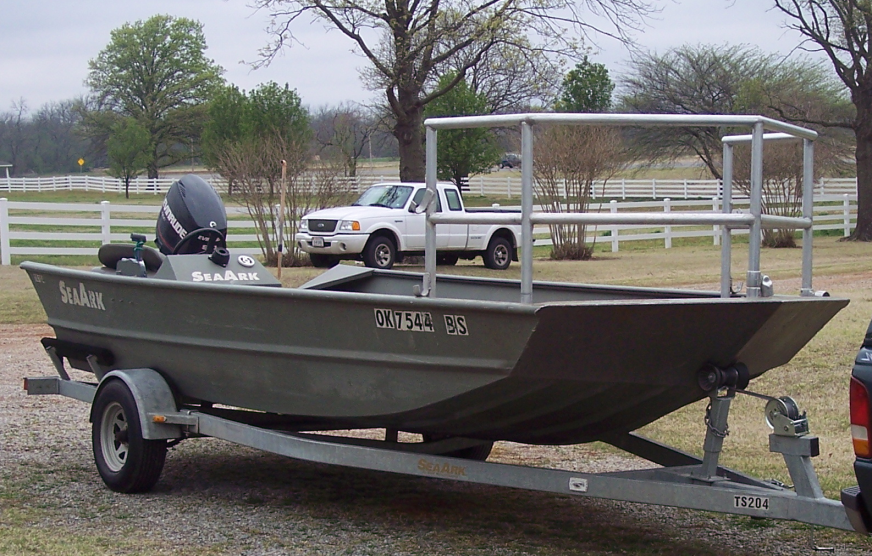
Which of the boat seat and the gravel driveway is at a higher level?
the boat seat

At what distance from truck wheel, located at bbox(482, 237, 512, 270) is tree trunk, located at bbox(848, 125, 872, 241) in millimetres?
12324

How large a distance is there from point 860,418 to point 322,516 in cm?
286

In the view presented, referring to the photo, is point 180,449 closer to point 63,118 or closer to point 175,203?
point 175,203

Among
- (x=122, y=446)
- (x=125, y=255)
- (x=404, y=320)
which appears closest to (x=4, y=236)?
(x=125, y=255)

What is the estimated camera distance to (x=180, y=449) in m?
7.19

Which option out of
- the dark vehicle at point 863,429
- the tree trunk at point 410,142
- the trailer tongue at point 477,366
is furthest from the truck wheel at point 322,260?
the dark vehicle at point 863,429

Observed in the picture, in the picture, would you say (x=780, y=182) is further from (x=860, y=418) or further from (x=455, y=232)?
(x=860, y=418)

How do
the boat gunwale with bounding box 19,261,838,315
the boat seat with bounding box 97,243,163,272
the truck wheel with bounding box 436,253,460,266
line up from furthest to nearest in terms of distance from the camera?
the truck wheel with bounding box 436,253,460,266
the boat seat with bounding box 97,243,163,272
the boat gunwale with bounding box 19,261,838,315

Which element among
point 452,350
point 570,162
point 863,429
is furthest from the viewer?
point 570,162

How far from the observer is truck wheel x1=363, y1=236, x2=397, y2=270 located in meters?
20.5

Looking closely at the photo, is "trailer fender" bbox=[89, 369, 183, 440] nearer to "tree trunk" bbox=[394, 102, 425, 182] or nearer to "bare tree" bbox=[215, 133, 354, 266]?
"bare tree" bbox=[215, 133, 354, 266]

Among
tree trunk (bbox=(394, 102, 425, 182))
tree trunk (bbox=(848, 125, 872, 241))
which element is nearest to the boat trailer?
tree trunk (bbox=(394, 102, 425, 182))

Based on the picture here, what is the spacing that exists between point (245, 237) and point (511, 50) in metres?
7.14

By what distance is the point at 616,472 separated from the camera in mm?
4645
